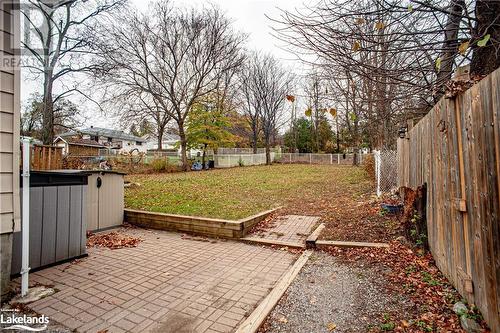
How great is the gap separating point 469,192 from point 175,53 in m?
21.8

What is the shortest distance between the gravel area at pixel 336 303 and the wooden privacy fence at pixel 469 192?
0.71 m

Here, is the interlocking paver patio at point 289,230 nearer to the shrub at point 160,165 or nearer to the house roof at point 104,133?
the shrub at point 160,165

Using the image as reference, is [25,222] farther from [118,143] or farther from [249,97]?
[118,143]

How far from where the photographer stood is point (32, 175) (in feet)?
11.3

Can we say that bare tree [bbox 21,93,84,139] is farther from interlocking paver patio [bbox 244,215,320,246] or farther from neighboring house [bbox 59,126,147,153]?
neighboring house [bbox 59,126,147,153]

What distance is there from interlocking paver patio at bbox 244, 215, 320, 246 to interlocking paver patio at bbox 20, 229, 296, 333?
0.51m

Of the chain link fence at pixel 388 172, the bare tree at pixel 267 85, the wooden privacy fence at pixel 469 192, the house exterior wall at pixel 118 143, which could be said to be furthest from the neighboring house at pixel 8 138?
the house exterior wall at pixel 118 143

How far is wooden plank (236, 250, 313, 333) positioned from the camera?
2.51m

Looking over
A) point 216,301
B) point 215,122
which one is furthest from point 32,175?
point 215,122

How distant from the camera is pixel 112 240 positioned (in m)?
5.09

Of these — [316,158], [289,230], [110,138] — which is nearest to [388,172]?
[289,230]

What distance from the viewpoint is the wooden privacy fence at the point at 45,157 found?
749 centimetres

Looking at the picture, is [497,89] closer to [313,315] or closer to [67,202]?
[313,315]

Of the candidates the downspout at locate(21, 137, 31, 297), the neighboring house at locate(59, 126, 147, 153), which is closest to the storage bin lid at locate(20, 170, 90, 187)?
the downspout at locate(21, 137, 31, 297)
